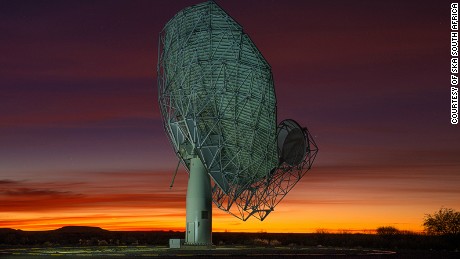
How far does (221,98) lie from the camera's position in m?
50.3

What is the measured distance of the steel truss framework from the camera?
4972 centimetres

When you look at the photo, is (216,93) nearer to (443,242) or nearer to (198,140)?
(198,140)

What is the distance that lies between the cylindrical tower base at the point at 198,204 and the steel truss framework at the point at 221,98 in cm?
200

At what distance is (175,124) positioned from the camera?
5294 centimetres

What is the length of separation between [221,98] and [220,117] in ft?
4.71

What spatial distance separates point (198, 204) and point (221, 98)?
9551 millimetres

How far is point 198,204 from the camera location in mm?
54375

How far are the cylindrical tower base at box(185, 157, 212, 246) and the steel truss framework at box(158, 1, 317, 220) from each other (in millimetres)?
2000

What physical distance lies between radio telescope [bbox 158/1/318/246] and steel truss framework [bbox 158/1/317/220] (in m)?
0.07

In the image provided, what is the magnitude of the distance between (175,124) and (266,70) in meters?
8.65

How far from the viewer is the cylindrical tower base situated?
178ft

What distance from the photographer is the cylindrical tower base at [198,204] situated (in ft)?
178

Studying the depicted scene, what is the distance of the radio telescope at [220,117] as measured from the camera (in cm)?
4978

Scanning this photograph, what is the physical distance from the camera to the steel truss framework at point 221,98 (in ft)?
163
